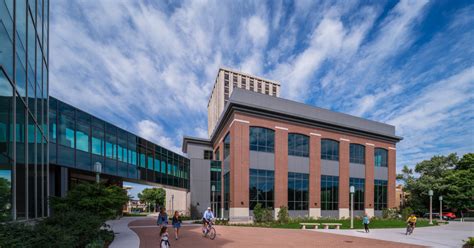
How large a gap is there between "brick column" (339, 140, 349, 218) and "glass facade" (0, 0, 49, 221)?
1221 inches

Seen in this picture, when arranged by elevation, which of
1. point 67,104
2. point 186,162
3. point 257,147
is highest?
point 67,104

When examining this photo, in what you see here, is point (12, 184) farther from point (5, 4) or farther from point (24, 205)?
point (5, 4)

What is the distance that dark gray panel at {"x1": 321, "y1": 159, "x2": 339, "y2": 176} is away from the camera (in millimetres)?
34481

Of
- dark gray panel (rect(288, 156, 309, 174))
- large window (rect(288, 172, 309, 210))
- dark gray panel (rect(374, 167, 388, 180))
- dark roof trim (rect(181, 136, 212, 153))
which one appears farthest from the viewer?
dark roof trim (rect(181, 136, 212, 153))

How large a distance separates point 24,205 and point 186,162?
3107 centimetres

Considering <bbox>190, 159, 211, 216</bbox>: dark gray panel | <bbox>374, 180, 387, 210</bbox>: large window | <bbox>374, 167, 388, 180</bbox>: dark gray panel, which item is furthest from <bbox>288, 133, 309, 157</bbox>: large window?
<bbox>374, 180, 387, 210</bbox>: large window

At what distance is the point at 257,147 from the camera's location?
30.2m

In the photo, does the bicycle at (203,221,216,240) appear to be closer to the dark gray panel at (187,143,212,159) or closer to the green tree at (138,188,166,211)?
the dark gray panel at (187,143,212,159)

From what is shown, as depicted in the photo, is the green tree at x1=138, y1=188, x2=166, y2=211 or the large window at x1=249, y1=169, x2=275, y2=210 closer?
the large window at x1=249, y1=169, x2=275, y2=210

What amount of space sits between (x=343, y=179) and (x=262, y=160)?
1246 cm

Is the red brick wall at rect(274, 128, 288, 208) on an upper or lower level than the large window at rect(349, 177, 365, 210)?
upper

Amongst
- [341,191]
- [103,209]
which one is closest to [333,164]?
[341,191]

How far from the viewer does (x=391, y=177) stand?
1618 inches

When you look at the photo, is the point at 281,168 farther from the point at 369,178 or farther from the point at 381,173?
the point at 381,173
